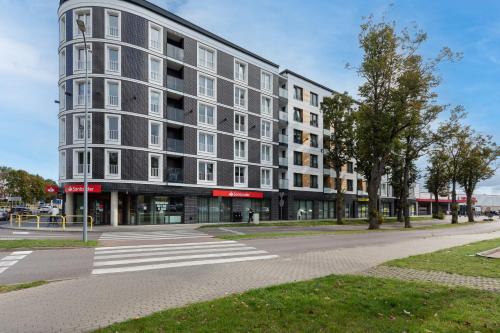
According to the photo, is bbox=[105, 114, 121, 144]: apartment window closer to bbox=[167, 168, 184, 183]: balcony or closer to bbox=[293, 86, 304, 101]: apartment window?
bbox=[167, 168, 184, 183]: balcony

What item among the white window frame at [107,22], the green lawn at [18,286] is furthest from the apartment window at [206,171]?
the green lawn at [18,286]

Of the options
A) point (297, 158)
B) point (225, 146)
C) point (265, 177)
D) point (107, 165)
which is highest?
point (225, 146)

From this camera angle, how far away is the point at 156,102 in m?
33.3

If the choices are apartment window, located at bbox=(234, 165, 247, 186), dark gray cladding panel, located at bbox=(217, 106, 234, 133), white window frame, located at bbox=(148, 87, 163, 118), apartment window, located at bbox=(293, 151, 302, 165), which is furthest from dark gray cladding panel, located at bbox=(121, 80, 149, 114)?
apartment window, located at bbox=(293, 151, 302, 165)

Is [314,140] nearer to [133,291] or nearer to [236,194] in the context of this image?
[236,194]

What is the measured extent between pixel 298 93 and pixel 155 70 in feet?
69.8

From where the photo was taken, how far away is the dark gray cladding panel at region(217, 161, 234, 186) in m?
37.6

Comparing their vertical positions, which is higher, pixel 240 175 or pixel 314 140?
pixel 314 140

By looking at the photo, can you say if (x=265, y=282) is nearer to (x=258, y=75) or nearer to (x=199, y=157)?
(x=199, y=157)

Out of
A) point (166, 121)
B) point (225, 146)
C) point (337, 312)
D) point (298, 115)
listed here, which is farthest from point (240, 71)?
point (337, 312)

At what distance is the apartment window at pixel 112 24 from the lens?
102ft

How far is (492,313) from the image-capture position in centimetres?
560

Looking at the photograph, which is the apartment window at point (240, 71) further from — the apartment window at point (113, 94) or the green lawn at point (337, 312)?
the green lawn at point (337, 312)

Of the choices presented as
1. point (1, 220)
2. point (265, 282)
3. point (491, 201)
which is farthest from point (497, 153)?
point (491, 201)
